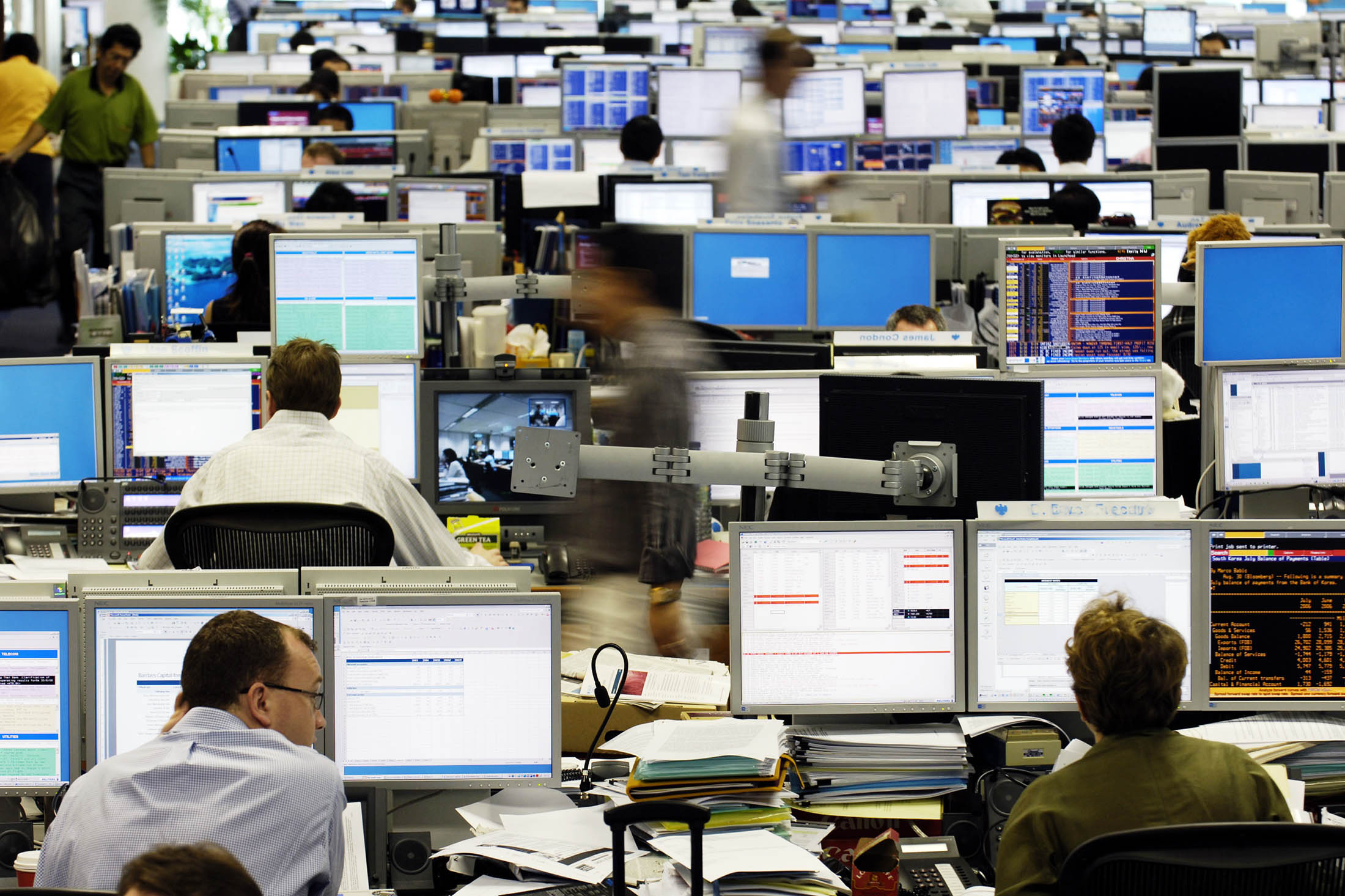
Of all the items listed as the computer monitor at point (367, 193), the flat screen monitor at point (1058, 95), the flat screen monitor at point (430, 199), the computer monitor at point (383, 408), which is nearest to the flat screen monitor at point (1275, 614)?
the computer monitor at point (383, 408)

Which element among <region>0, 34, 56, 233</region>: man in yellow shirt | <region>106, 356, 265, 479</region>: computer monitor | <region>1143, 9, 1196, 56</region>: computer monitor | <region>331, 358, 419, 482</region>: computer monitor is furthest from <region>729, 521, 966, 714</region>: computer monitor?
<region>1143, 9, 1196, 56</region>: computer monitor

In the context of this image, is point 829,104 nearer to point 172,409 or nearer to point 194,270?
point 194,270

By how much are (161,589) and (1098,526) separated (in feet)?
5.61

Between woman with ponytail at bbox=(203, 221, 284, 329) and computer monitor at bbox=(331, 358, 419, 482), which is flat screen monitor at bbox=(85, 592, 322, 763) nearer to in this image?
computer monitor at bbox=(331, 358, 419, 482)

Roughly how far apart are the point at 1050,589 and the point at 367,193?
5.67m

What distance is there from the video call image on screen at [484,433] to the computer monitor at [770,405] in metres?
0.40

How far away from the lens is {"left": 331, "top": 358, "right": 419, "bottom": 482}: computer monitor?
4.75 m

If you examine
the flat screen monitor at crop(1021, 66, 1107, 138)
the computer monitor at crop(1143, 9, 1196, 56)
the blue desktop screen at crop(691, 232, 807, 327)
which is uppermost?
the computer monitor at crop(1143, 9, 1196, 56)

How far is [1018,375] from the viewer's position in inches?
169

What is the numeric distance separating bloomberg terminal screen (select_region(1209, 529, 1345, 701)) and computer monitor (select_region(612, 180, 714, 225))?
5254 mm

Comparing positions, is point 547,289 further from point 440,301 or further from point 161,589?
point 161,589

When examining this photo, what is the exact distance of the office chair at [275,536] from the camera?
3270 millimetres

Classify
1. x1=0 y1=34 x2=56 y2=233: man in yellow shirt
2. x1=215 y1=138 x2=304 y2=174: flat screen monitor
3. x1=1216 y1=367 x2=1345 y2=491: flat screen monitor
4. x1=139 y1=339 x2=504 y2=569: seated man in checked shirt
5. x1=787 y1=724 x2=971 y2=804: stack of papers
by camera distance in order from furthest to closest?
x1=215 y1=138 x2=304 y2=174: flat screen monitor → x1=0 y1=34 x2=56 y2=233: man in yellow shirt → x1=1216 y1=367 x2=1345 y2=491: flat screen monitor → x1=139 y1=339 x2=504 y2=569: seated man in checked shirt → x1=787 y1=724 x2=971 y2=804: stack of papers

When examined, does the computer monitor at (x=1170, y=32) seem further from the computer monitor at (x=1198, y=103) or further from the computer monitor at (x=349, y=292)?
the computer monitor at (x=349, y=292)
